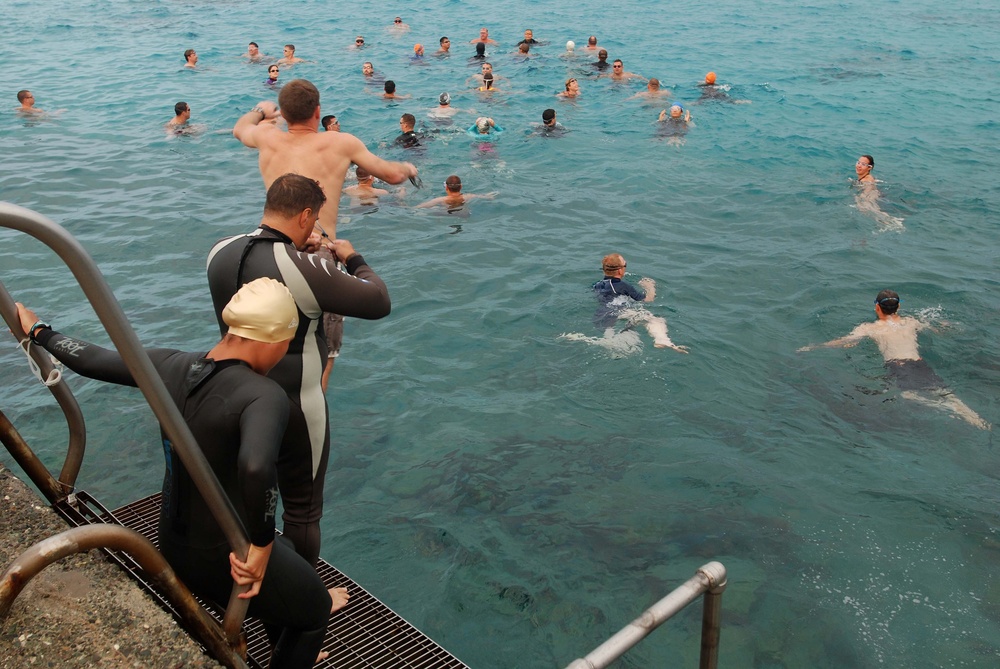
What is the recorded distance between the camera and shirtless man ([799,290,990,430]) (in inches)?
292

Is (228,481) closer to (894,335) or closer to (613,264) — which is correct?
(613,264)

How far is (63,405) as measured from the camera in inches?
128

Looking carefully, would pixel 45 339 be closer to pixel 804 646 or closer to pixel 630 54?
pixel 804 646

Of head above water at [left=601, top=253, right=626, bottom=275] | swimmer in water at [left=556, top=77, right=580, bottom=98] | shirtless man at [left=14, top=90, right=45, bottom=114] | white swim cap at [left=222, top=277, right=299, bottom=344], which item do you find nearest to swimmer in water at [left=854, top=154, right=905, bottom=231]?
head above water at [left=601, top=253, right=626, bottom=275]

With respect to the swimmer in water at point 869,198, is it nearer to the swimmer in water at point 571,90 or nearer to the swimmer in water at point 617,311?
the swimmer in water at point 617,311

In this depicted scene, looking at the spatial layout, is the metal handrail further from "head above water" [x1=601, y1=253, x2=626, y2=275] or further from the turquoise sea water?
"head above water" [x1=601, y1=253, x2=626, y2=275]

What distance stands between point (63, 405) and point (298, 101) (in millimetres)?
2142

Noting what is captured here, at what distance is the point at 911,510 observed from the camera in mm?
6137

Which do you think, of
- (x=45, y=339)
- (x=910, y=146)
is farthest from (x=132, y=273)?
(x=910, y=146)

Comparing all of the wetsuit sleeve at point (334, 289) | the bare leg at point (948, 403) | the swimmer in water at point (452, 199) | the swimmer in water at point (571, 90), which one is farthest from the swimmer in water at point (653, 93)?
the wetsuit sleeve at point (334, 289)

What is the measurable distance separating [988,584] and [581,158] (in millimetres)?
10714

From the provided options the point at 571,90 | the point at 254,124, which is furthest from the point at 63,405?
the point at 571,90

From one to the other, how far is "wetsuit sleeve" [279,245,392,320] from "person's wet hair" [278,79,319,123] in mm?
1466

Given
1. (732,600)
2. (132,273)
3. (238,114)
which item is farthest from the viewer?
(238,114)
